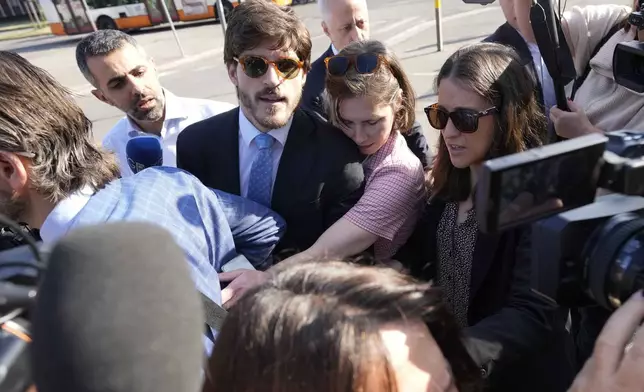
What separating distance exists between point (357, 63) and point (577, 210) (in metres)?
1.12

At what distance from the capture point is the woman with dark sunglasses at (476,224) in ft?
4.92

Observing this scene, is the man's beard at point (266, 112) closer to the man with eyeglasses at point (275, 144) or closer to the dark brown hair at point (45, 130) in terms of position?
the man with eyeglasses at point (275, 144)

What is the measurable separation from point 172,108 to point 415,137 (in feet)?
4.15

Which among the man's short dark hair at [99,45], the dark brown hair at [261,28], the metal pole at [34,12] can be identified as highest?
the dark brown hair at [261,28]

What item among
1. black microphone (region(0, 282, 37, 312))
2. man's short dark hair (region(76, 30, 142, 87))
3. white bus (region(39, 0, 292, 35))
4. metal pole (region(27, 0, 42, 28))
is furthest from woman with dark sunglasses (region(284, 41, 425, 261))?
metal pole (region(27, 0, 42, 28))

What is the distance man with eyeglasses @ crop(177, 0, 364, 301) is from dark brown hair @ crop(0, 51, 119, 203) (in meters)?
0.44

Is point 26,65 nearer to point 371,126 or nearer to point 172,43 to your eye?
point 371,126

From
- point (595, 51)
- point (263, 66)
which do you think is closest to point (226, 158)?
point (263, 66)

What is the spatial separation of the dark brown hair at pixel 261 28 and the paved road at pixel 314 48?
3.62 meters

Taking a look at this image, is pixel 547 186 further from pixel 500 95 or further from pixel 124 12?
pixel 124 12

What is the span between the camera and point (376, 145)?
1.86m

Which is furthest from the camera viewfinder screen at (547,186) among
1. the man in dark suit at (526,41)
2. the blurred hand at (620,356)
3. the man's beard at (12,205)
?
the man in dark suit at (526,41)

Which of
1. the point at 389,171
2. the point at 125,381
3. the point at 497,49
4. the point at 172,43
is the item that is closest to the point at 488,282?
the point at 389,171

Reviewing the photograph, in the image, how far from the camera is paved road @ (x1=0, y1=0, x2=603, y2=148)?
28.3 feet
